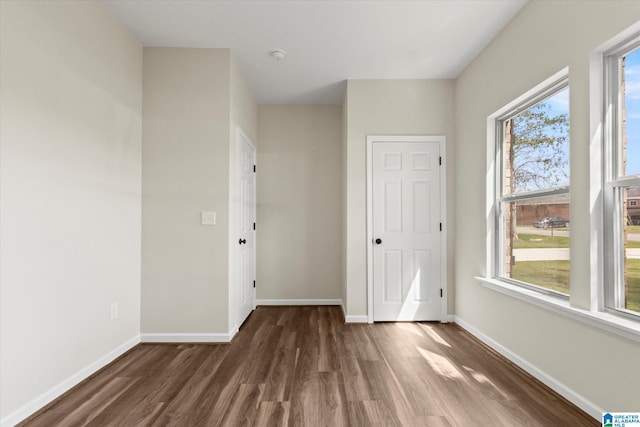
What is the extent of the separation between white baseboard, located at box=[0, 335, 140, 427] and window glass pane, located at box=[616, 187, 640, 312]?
136 inches

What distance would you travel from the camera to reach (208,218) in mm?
3076

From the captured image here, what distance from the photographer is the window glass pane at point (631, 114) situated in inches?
69.3

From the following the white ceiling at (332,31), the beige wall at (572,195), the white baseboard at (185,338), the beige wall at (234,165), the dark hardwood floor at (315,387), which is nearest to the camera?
the beige wall at (572,195)

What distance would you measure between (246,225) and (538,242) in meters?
2.94

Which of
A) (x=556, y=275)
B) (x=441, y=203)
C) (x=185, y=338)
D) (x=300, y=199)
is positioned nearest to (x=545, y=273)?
(x=556, y=275)

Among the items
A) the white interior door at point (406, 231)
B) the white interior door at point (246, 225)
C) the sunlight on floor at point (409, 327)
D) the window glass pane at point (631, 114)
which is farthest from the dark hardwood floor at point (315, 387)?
the window glass pane at point (631, 114)

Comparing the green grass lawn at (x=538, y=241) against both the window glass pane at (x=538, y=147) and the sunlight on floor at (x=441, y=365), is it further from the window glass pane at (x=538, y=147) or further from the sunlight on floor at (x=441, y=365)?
the sunlight on floor at (x=441, y=365)

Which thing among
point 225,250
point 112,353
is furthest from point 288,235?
point 112,353

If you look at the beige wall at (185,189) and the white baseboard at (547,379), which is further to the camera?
the beige wall at (185,189)

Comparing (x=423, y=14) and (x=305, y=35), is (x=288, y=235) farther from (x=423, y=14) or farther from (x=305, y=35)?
(x=423, y=14)

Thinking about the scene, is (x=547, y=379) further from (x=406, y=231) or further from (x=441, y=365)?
(x=406, y=231)

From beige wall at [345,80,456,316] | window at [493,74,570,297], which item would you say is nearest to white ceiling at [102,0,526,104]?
beige wall at [345,80,456,316]

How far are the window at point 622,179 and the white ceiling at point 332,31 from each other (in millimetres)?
1007

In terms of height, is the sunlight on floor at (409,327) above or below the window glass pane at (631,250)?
below
